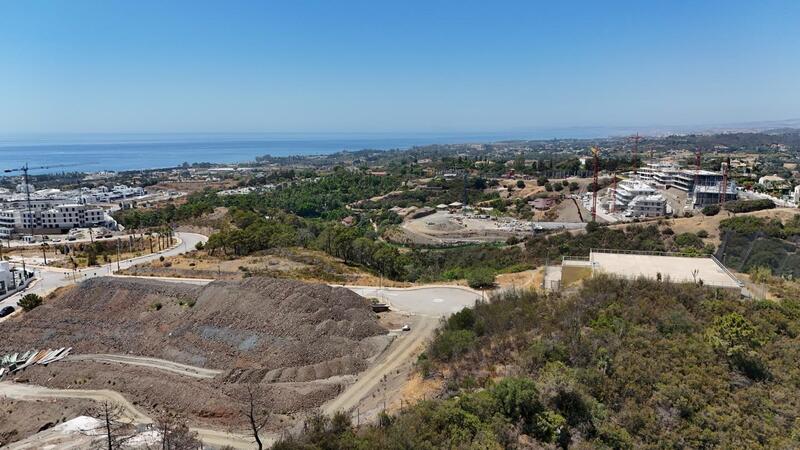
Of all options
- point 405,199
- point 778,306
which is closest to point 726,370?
point 778,306

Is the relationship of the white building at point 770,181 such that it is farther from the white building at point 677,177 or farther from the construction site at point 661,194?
the white building at point 677,177

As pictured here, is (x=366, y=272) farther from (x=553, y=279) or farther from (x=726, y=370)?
(x=726, y=370)

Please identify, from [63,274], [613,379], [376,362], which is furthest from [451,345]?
[63,274]

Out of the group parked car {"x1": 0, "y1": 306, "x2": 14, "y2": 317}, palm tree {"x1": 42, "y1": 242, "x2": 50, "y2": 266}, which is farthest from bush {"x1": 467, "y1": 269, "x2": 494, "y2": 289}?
palm tree {"x1": 42, "y1": 242, "x2": 50, "y2": 266}

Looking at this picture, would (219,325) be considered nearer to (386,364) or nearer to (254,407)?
(254,407)

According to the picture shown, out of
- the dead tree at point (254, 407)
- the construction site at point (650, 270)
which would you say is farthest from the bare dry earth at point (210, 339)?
the construction site at point (650, 270)

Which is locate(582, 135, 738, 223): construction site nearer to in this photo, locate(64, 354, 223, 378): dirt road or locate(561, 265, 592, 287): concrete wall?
locate(561, 265, 592, 287): concrete wall

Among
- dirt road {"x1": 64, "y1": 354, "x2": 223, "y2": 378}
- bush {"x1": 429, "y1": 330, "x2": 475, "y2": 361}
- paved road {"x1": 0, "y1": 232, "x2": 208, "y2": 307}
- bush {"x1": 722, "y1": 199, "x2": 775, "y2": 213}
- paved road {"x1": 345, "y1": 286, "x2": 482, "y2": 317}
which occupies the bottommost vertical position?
dirt road {"x1": 64, "y1": 354, "x2": 223, "y2": 378}
